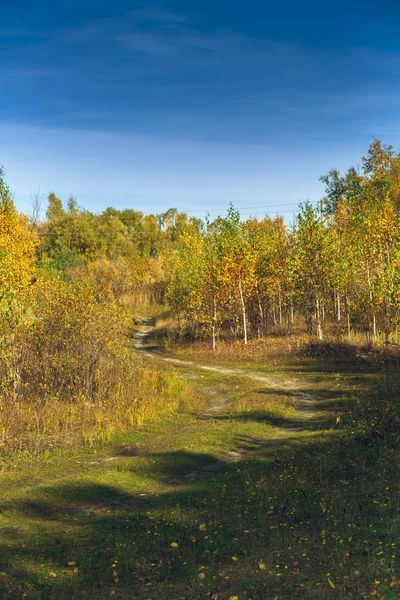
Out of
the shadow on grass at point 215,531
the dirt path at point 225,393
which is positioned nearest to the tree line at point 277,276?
the dirt path at point 225,393

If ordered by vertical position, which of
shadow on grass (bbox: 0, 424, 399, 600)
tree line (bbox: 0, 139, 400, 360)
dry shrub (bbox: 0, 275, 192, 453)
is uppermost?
tree line (bbox: 0, 139, 400, 360)

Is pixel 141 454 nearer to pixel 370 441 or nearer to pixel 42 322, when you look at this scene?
pixel 370 441

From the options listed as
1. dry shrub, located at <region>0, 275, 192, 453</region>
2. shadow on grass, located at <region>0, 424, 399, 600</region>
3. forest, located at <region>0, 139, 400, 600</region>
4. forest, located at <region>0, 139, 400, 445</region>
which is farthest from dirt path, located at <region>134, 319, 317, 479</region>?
forest, located at <region>0, 139, 400, 445</region>

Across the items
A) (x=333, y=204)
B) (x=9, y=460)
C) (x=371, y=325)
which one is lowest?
(x=9, y=460)

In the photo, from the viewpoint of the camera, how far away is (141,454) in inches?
590

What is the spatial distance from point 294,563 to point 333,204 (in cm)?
7412

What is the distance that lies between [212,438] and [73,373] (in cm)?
651

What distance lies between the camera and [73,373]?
19938 millimetres

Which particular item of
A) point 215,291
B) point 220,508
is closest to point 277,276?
point 215,291

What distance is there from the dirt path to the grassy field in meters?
0.12

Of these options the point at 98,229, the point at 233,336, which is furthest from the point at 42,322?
the point at 98,229

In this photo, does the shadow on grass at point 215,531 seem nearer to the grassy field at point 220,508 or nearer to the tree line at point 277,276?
the grassy field at point 220,508

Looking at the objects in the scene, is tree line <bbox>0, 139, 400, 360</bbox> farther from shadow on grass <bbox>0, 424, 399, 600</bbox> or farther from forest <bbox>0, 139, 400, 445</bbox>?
shadow on grass <bbox>0, 424, 399, 600</bbox>

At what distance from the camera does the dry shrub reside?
57.0 feet
